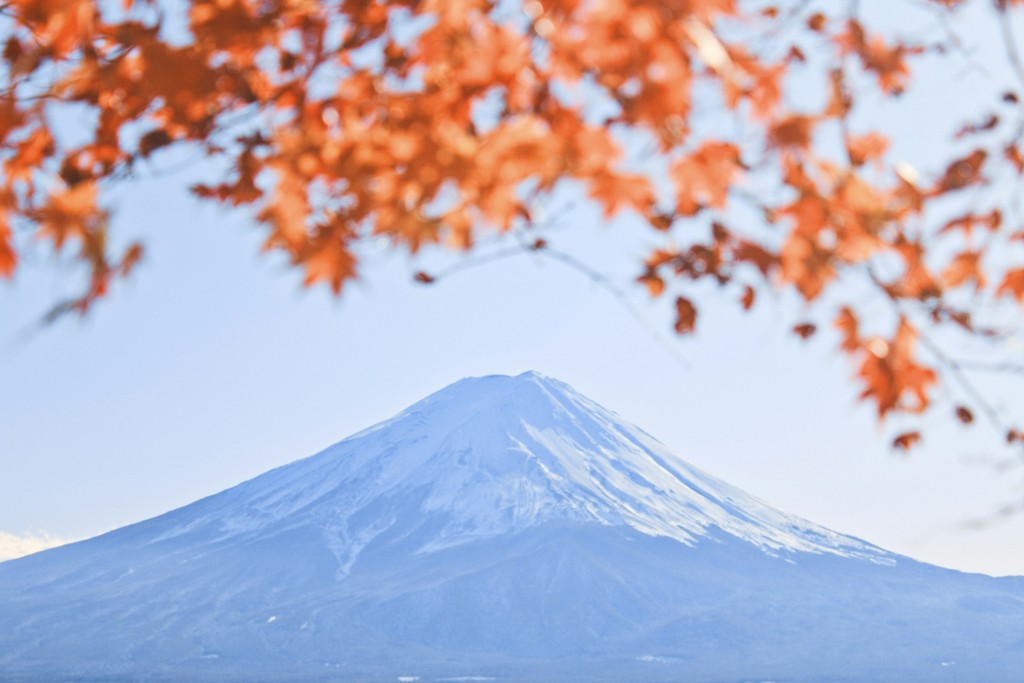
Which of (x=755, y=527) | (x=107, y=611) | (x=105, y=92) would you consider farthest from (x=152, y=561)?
(x=105, y=92)

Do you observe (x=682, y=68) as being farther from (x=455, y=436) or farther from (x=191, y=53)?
(x=455, y=436)

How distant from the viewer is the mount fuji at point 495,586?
363 feet

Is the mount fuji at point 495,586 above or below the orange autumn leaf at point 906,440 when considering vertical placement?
below

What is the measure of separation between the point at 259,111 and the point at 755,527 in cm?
14179

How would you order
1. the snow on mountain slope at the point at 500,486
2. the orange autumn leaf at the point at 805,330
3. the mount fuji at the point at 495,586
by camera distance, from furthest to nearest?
the snow on mountain slope at the point at 500,486 → the mount fuji at the point at 495,586 → the orange autumn leaf at the point at 805,330

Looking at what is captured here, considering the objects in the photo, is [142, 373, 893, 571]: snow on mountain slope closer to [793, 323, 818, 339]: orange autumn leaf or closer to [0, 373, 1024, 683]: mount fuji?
[0, 373, 1024, 683]: mount fuji

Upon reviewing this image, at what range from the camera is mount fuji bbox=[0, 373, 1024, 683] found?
11075 centimetres

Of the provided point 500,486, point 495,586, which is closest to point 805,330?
point 495,586

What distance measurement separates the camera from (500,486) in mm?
138125

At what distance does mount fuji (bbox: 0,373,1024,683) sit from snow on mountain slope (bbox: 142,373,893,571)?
376 mm

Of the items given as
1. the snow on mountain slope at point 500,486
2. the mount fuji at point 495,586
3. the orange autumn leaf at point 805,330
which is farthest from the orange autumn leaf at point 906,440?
the snow on mountain slope at point 500,486

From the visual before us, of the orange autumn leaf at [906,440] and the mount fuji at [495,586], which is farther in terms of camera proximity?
the mount fuji at [495,586]

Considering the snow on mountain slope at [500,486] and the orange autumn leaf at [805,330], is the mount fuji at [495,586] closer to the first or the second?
the snow on mountain slope at [500,486]

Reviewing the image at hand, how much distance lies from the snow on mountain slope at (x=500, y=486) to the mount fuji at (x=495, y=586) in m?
0.38
